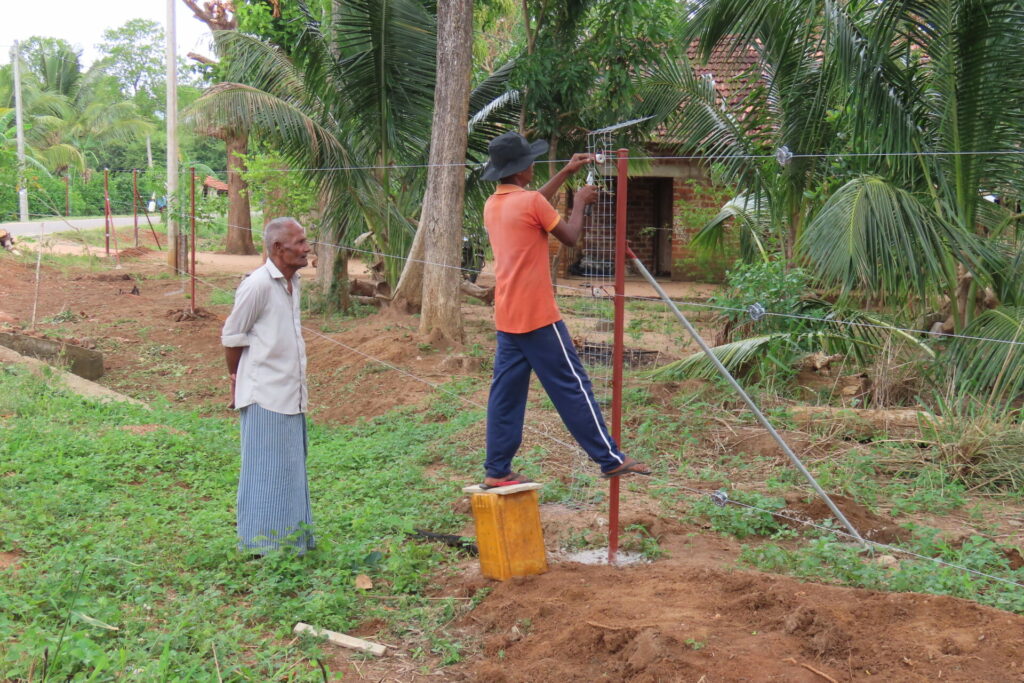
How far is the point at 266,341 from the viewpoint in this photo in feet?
15.3

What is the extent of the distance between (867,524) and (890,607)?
1.68m

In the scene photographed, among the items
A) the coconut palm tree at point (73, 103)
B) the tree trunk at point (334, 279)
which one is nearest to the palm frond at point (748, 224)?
the tree trunk at point (334, 279)

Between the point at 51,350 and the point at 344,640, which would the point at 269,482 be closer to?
the point at 344,640

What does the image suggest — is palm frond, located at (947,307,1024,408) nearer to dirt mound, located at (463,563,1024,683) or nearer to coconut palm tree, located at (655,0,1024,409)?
coconut palm tree, located at (655,0,1024,409)

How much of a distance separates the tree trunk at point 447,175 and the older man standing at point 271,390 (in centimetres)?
564

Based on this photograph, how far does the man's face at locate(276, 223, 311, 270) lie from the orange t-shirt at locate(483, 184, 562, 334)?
0.95 metres

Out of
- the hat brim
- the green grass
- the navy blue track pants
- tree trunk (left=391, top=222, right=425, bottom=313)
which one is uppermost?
the hat brim

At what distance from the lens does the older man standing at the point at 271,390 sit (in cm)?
467

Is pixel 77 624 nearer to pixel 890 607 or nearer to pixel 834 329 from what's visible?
pixel 890 607

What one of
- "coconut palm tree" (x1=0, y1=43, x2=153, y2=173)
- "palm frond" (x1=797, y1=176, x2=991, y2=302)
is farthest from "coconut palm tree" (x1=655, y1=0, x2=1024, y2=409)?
"coconut palm tree" (x1=0, y1=43, x2=153, y2=173)

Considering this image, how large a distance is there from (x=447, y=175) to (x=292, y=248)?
18.9 feet

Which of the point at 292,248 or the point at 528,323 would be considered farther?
Result: the point at 292,248

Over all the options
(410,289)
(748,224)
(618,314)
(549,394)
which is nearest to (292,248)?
(549,394)

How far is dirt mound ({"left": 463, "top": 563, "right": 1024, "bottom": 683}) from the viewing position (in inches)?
131
